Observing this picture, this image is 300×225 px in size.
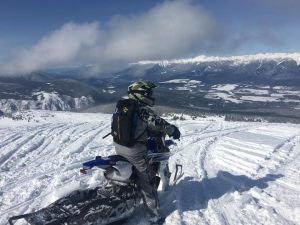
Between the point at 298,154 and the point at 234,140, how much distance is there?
3.61 meters

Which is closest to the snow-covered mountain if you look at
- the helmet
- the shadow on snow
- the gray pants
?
the shadow on snow

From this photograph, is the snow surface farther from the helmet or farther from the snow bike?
the helmet

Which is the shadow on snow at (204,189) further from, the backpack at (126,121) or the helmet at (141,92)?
the helmet at (141,92)

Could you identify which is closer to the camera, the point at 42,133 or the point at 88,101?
the point at 42,133

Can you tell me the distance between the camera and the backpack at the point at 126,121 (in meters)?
6.68

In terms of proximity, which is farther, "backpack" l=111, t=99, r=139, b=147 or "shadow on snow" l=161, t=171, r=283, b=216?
"shadow on snow" l=161, t=171, r=283, b=216

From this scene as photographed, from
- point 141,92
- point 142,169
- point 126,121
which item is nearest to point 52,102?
point 141,92

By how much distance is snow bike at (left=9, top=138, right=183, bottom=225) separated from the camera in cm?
589

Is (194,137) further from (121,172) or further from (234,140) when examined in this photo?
(121,172)

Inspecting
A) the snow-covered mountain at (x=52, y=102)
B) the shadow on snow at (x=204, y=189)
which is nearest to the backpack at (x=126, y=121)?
the shadow on snow at (x=204, y=189)

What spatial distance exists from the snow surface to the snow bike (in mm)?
475

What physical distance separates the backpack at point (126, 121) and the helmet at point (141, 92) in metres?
0.27

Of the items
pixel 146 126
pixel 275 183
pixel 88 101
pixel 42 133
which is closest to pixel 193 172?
pixel 275 183

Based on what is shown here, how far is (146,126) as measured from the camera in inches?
272
